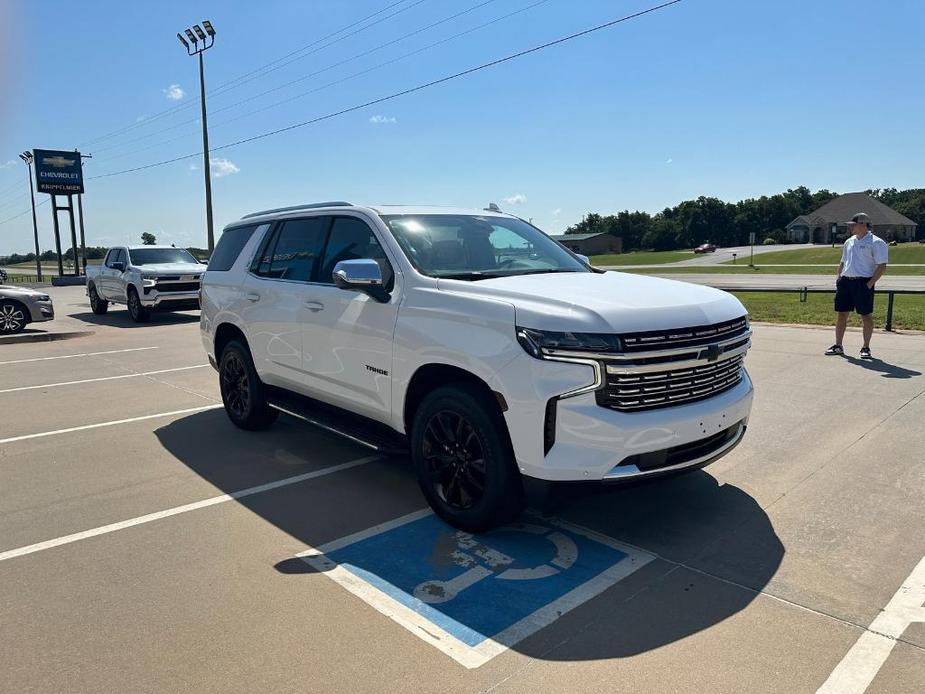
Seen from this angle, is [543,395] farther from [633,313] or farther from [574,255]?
[574,255]

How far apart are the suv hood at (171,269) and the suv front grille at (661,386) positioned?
15.0 meters

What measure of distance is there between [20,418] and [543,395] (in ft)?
20.3

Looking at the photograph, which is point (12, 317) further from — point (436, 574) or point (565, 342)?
point (565, 342)

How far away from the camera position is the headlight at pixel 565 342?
335 centimetres

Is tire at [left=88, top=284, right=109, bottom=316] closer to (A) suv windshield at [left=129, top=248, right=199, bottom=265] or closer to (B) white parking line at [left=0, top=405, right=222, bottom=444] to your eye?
(A) suv windshield at [left=129, top=248, right=199, bottom=265]

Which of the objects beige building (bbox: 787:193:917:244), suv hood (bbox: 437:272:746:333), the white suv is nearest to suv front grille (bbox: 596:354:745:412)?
the white suv

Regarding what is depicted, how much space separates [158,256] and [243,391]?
12877mm

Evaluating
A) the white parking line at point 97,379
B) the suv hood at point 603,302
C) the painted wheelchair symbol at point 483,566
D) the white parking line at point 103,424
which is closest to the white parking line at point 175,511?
the painted wheelchair symbol at point 483,566

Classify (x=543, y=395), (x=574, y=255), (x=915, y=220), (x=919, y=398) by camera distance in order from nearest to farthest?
(x=543, y=395) < (x=574, y=255) < (x=919, y=398) < (x=915, y=220)

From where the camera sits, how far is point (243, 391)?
6.28 m

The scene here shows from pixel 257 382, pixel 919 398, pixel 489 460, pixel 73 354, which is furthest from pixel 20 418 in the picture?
pixel 919 398

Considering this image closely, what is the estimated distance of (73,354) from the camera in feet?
38.3

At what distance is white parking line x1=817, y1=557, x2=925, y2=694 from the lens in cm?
260

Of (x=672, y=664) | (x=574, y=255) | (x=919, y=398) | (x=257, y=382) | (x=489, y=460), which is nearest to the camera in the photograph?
(x=672, y=664)
